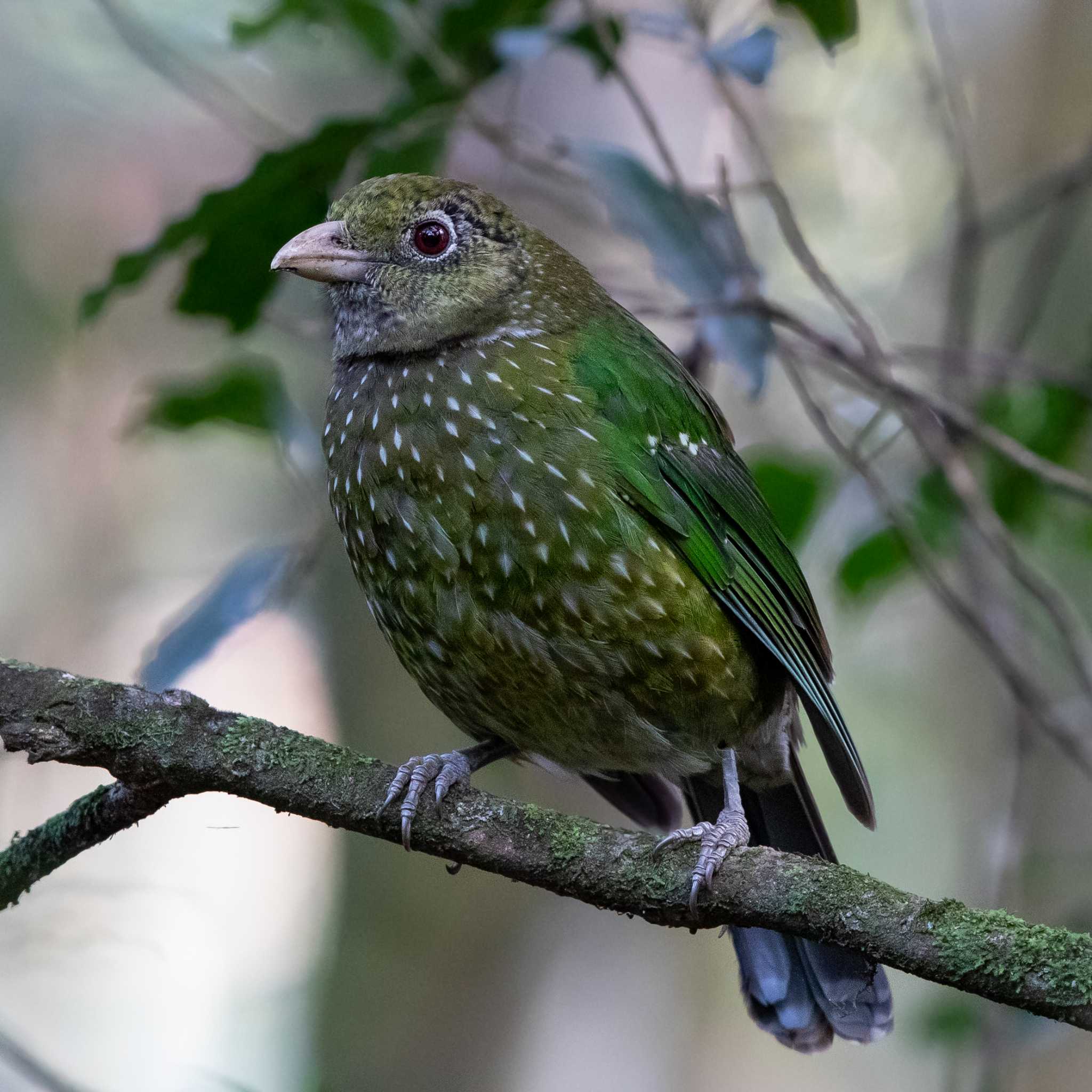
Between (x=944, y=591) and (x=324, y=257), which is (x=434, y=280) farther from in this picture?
(x=944, y=591)

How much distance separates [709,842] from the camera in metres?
2.25

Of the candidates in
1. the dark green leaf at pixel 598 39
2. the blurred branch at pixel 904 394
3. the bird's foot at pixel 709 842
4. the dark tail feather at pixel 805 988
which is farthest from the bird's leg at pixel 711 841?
the dark green leaf at pixel 598 39

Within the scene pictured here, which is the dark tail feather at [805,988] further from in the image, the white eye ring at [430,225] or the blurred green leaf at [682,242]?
the white eye ring at [430,225]

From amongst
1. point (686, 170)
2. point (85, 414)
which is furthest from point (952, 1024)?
point (85, 414)

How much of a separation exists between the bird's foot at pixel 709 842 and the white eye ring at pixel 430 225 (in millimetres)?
1347

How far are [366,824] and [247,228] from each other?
156cm

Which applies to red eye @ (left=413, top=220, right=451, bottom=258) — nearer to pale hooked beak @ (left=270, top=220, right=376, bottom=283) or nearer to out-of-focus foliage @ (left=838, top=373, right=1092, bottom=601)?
pale hooked beak @ (left=270, top=220, right=376, bottom=283)

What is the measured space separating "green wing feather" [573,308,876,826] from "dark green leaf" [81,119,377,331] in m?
0.76

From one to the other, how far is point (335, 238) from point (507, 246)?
0.39m

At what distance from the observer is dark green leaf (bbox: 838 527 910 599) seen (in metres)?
3.62

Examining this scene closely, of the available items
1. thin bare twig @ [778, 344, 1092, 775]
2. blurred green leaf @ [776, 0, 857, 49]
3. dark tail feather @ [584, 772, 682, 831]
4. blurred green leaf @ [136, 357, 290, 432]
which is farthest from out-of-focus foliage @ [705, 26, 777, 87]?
dark tail feather @ [584, 772, 682, 831]

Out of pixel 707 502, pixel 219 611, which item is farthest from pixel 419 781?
pixel 707 502

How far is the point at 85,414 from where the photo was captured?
Result: 8.09 metres

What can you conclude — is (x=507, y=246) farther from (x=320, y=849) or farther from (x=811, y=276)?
(x=320, y=849)
